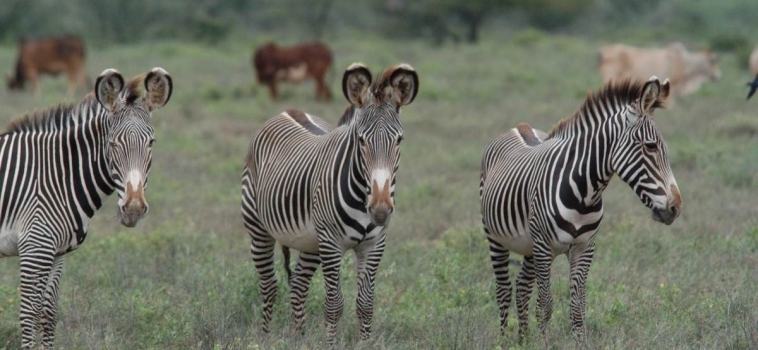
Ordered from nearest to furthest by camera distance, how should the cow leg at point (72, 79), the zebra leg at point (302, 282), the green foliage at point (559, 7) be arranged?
the zebra leg at point (302, 282)
the cow leg at point (72, 79)
the green foliage at point (559, 7)

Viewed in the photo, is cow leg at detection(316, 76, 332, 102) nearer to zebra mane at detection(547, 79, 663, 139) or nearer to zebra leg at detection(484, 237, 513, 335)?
zebra leg at detection(484, 237, 513, 335)

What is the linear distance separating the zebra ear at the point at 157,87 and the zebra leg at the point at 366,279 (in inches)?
56.1

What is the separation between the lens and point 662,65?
2059 centimetres

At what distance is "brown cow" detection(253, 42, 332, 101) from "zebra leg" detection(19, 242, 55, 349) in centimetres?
1586

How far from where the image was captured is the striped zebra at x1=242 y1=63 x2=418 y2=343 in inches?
207

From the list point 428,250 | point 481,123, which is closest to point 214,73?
point 481,123

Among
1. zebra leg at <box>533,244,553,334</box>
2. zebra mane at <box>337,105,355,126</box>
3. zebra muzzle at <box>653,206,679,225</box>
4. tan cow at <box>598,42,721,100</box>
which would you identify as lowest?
zebra leg at <box>533,244,553,334</box>

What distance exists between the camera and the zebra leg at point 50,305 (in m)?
5.57

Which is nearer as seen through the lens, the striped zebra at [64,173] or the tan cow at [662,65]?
the striped zebra at [64,173]

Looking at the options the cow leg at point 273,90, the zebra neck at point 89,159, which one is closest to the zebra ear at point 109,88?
the zebra neck at point 89,159

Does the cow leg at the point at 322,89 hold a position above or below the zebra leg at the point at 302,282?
above

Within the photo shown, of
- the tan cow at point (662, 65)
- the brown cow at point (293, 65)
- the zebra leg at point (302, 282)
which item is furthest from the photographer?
the brown cow at point (293, 65)

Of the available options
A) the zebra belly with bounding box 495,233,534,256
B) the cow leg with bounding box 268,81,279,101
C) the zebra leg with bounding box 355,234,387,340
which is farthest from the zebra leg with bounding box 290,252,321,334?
the cow leg with bounding box 268,81,279,101

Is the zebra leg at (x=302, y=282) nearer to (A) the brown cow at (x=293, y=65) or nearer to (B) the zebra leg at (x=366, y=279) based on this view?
(B) the zebra leg at (x=366, y=279)
